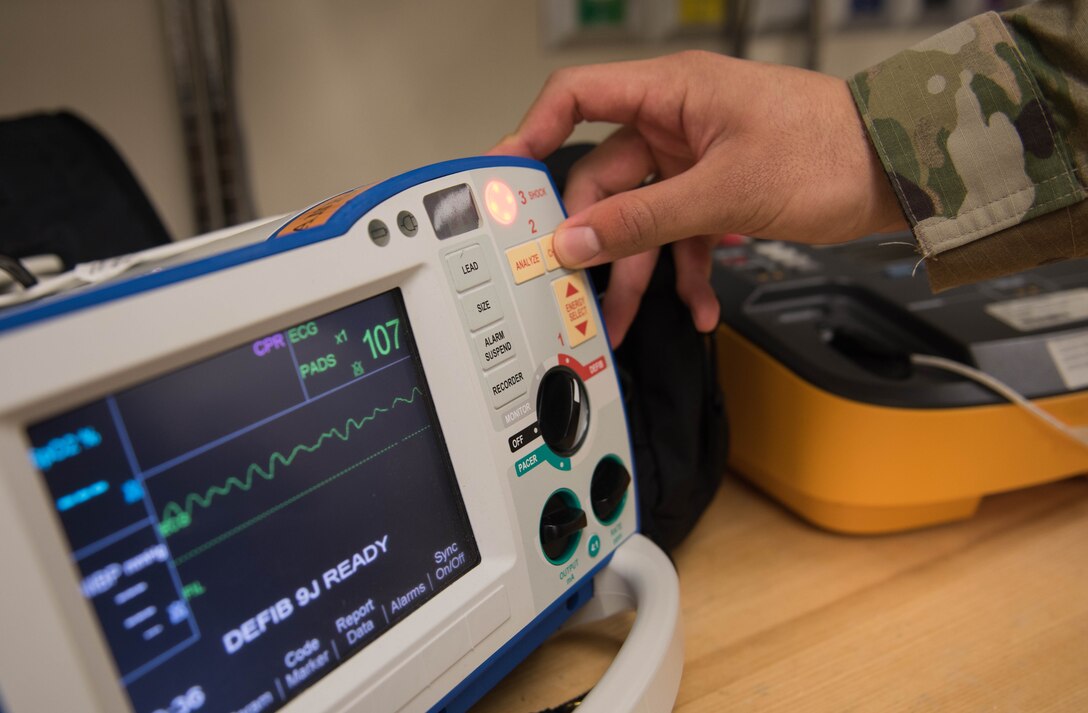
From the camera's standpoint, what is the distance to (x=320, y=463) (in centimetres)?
34

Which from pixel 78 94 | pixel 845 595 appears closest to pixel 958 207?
pixel 845 595

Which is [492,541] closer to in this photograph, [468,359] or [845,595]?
[468,359]

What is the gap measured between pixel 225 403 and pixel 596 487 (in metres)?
0.23

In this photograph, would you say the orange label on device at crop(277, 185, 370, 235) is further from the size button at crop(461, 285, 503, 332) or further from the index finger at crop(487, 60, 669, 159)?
the index finger at crop(487, 60, 669, 159)

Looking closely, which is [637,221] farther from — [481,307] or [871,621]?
[871,621]

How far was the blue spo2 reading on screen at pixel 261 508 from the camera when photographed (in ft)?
0.90

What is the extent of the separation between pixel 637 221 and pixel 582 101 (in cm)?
14

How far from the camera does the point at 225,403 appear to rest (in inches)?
12.1

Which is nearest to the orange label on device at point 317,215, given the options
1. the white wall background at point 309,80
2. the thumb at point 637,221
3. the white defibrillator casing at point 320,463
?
the white defibrillator casing at point 320,463

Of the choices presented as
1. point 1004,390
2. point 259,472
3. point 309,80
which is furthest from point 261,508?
point 309,80

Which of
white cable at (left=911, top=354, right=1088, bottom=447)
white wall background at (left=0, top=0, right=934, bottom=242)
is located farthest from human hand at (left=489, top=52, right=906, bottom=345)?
white wall background at (left=0, top=0, right=934, bottom=242)

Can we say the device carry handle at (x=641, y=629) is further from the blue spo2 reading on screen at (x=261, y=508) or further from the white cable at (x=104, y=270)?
the white cable at (x=104, y=270)

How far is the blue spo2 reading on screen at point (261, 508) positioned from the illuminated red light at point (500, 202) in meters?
0.08

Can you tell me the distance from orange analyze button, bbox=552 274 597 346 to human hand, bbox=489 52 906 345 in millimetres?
13
